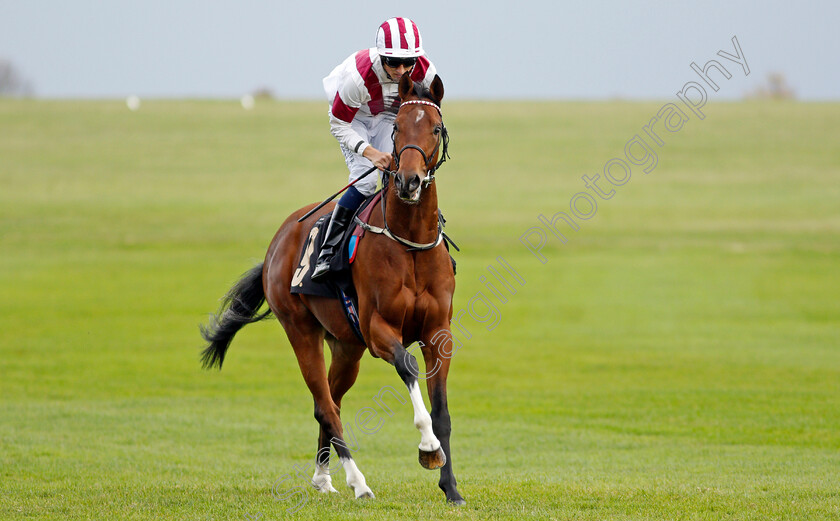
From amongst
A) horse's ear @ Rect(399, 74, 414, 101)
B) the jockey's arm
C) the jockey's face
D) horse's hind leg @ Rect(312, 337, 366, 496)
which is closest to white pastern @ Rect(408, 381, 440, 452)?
the jockey's arm

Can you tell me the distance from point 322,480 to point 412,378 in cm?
219

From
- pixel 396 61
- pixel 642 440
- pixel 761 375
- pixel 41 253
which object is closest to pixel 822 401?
pixel 761 375

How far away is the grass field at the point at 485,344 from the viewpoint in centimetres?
794

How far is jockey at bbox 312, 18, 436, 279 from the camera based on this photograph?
7.14 meters

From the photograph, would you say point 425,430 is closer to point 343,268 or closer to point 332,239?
point 343,268

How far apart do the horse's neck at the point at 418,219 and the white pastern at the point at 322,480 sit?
246cm

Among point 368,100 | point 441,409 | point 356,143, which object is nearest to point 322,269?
point 356,143

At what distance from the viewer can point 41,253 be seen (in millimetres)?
33562

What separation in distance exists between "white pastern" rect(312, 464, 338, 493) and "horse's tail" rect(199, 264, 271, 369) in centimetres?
180

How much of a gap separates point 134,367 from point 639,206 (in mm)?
31149

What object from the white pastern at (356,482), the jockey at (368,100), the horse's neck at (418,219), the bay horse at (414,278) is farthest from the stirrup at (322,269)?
the white pastern at (356,482)

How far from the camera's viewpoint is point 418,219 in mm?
6832

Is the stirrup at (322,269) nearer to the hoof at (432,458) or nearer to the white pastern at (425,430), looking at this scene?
the white pastern at (425,430)

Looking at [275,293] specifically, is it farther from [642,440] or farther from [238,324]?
[642,440]
